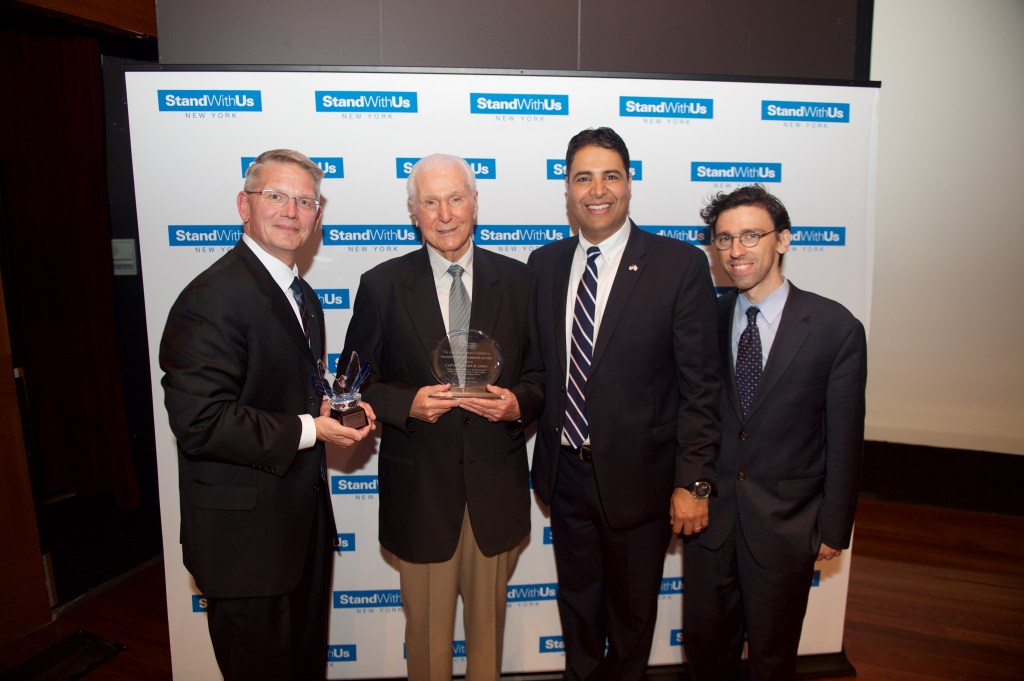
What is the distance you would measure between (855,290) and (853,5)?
144cm

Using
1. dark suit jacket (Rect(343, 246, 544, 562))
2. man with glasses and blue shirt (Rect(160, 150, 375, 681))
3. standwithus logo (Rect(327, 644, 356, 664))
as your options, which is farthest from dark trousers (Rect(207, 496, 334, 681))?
standwithus logo (Rect(327, 644, 356, 664))

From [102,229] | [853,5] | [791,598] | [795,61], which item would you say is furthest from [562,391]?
[102,229]

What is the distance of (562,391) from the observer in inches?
80.9

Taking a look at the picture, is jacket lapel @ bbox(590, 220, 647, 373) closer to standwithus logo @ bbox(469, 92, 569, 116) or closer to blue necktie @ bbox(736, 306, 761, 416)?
blue necktie @ bbox(736, 306, 761, 416)

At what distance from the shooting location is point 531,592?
2.79 meters

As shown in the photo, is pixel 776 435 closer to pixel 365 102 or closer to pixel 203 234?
pixel 365 102

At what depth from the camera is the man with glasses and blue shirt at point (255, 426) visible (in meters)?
1.56

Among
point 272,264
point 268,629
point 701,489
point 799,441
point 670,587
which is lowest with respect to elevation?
point 670,587

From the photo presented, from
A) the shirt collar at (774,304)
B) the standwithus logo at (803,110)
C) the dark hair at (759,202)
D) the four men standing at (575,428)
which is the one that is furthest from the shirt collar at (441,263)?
the standwithus logo at (803,110)

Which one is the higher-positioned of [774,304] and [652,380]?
[774,304]

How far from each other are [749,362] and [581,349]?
0.58 m

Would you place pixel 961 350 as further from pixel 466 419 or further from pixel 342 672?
pixel 342 672

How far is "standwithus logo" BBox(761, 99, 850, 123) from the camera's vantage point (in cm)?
263

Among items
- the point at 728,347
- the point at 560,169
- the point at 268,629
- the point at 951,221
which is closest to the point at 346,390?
the point at 268,629
